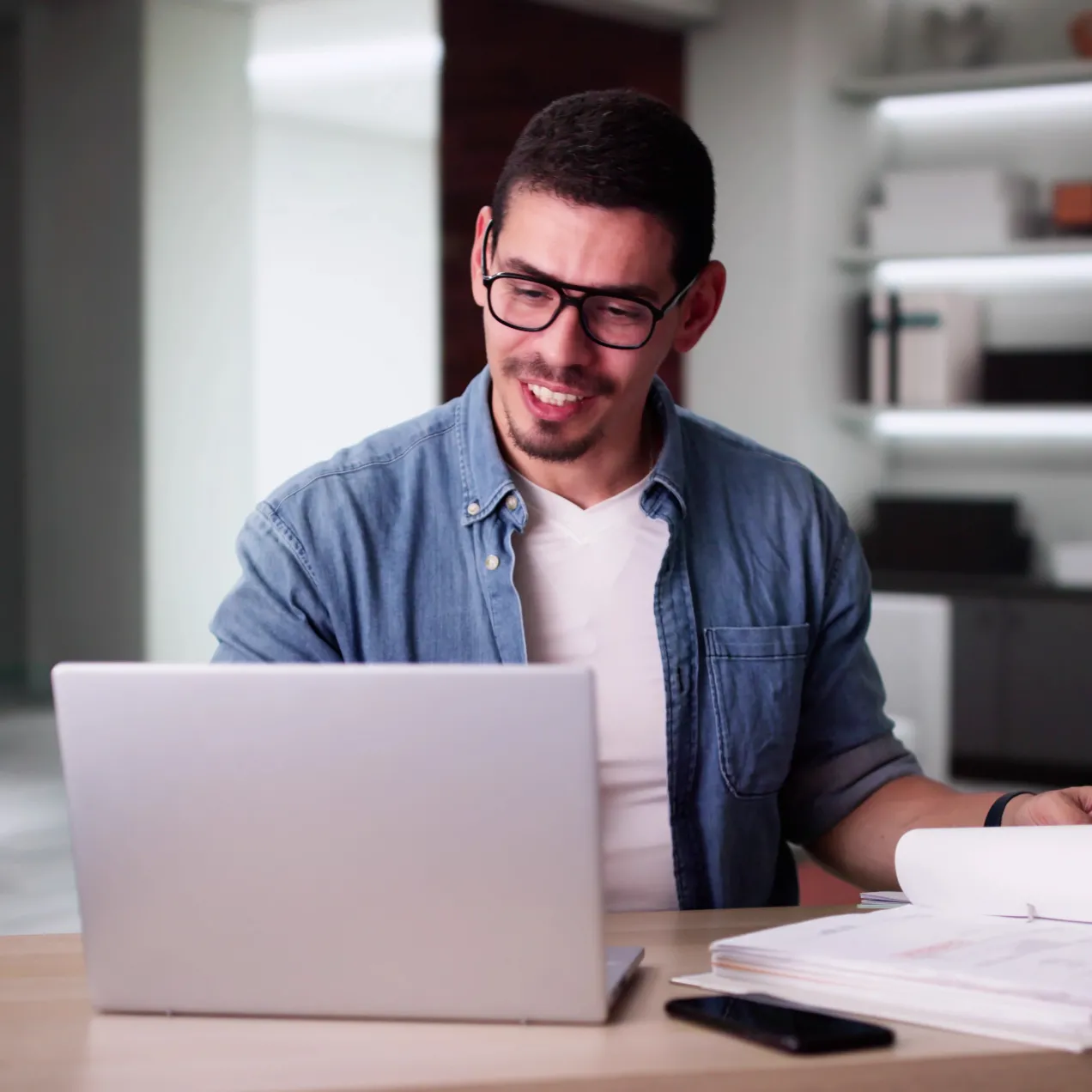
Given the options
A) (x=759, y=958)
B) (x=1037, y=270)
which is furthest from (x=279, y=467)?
(x=759, y=958)

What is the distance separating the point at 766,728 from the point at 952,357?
3.87 m

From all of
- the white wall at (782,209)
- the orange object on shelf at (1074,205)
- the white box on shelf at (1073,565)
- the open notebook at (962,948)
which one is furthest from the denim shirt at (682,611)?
the orange object on shelf at (1074,205)

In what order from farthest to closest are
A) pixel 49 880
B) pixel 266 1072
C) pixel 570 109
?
1. pixel 49 880
2. pixel 570 109
3. pixel 266 1072

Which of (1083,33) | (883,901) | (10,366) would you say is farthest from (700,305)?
(10,366)

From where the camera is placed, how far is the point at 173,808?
1015 mm

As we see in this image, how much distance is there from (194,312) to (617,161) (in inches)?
160

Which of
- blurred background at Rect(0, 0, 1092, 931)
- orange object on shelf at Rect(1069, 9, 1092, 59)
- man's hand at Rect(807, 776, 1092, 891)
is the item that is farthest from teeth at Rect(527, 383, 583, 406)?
orange object on shelf at Rect(1069, 9, 1092, 59)

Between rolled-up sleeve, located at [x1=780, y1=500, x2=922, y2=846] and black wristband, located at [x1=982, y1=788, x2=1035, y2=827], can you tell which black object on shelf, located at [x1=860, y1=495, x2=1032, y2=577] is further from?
black wristband, located at [x1=982, y1=788, x2=1035, y2=827]

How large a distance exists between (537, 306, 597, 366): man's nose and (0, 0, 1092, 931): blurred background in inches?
148

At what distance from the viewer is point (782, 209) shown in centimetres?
530

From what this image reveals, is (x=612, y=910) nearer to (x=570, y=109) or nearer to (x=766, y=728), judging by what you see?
(x=766, y=728)

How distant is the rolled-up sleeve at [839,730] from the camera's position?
167cm

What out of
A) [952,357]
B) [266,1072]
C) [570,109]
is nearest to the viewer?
[266,1072]

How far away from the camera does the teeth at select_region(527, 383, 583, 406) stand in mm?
1543
